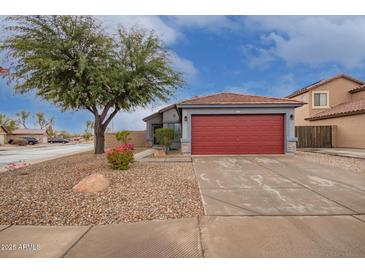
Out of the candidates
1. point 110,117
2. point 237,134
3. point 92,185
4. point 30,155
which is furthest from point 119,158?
point 30,155

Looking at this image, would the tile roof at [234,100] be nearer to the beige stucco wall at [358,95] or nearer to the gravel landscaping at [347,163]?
the gravel landscaping at [347,163]

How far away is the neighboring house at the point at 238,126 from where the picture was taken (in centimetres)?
1237

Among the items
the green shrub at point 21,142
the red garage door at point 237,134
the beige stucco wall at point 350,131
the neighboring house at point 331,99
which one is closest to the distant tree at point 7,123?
the green shrub at point 21,142

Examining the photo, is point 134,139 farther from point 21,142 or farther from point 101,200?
point 21,142

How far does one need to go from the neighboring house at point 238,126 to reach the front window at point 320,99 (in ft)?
34.7

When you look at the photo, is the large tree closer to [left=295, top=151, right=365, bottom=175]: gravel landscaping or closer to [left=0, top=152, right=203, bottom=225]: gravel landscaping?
[left=0, top=152, right=203, bottom=225]: gravel landscaping

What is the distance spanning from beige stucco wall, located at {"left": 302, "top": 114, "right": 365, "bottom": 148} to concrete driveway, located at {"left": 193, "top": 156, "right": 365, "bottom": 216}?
1096cm

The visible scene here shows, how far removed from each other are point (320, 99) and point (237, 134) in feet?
45.0

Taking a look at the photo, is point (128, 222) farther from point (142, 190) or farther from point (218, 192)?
point (218, 192)

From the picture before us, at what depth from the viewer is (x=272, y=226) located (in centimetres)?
355

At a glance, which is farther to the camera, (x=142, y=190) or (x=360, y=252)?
(x=142, y=190)

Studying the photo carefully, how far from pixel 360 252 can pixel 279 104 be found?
1055 centimetres

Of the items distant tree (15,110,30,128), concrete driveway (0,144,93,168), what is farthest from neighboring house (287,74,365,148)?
distant tree (15,110,30,128)
